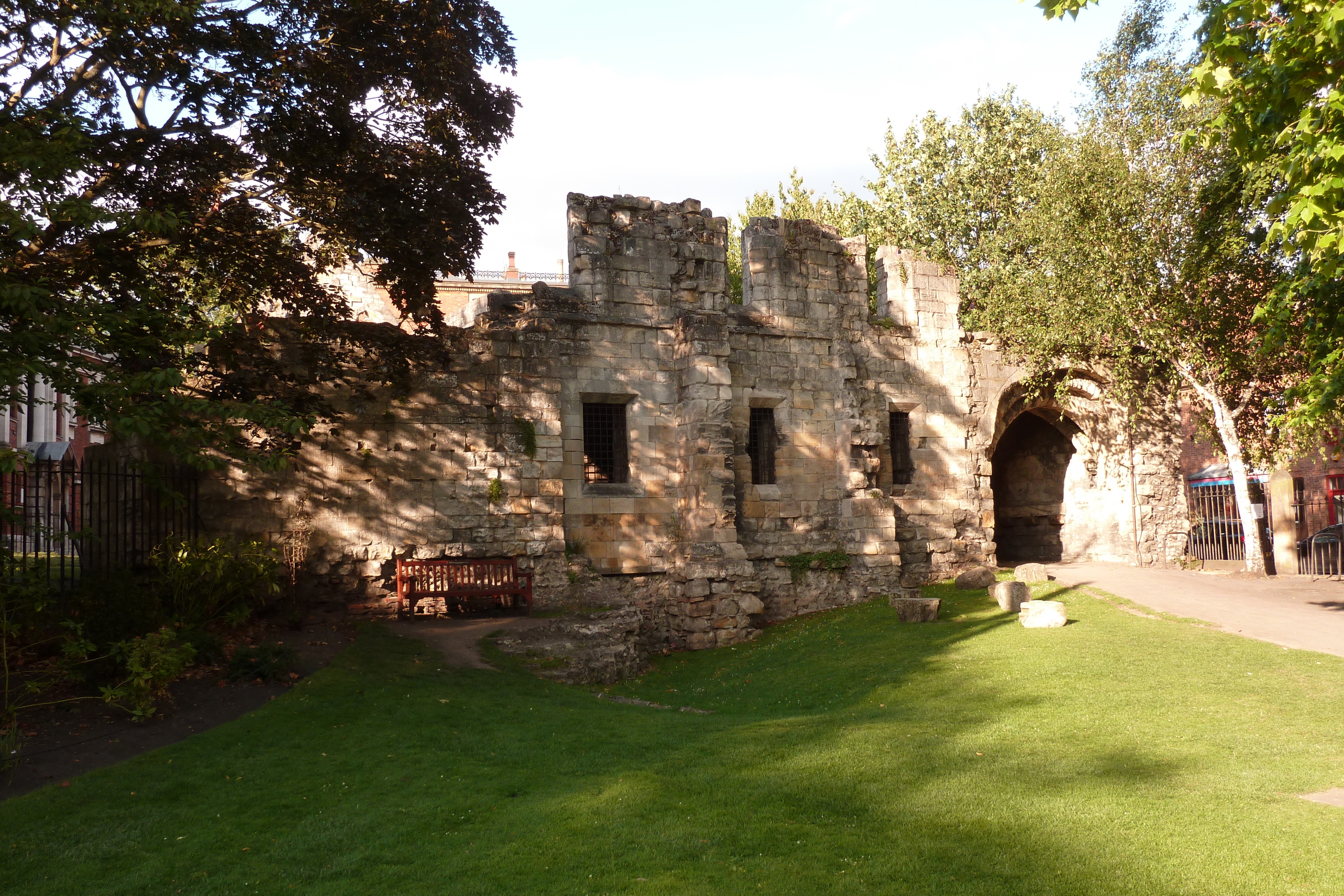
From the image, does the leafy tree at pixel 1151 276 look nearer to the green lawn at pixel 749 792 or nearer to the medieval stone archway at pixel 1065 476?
the medieval stone archway at pixel 1065 476

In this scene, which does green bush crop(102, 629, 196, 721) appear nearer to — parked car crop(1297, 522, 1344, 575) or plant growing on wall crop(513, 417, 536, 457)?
plant growing on wall crop(513, 417, 536, 457)

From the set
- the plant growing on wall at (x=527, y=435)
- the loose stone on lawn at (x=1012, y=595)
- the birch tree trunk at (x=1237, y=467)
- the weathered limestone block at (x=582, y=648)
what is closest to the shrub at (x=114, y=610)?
the weathered limestone block at (x=582, y=648)

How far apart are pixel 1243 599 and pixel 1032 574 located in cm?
332

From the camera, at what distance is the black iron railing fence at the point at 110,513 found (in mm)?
9344

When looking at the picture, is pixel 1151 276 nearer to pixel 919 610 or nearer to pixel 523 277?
pixel 919 610

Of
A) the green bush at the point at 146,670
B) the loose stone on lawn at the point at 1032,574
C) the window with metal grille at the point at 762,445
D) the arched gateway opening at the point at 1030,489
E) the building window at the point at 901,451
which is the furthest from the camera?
the arched gateway opening at the point at 1030,489

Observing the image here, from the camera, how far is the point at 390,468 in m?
14.0

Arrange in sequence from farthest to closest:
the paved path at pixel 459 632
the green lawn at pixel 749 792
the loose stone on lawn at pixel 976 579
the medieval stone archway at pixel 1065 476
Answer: the medieval stone archway at pixel 1065 476 < the loose stone on lawn at pixel 976 579 < the paved path at pixel 459 632 < the green lawn at pixel 749 792

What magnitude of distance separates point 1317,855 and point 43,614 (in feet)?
35.8

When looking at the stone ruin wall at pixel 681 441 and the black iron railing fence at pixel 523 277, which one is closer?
the stone ruin wall at pixel 681 441

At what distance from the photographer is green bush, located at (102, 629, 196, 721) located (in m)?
8.42

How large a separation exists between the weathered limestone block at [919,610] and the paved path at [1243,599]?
339cm

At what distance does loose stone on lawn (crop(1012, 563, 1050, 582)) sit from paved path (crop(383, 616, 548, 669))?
8.99 metres

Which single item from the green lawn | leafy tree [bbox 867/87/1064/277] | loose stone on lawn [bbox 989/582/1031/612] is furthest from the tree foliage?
leafy tree [bbox 867/87/1064/277]
